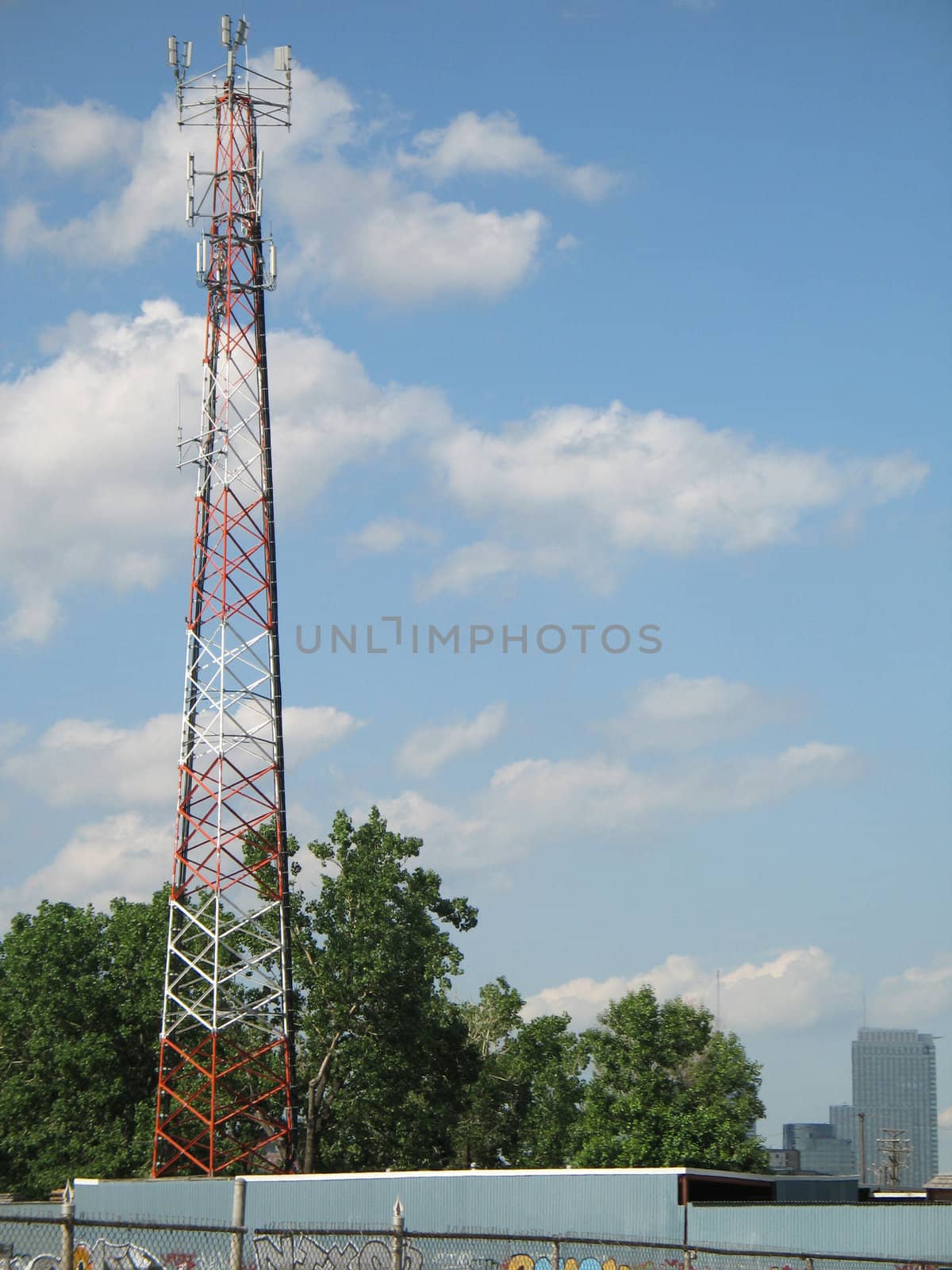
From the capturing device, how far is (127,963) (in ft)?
182

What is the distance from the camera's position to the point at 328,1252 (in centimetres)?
1658

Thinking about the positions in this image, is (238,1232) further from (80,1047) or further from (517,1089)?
(517,1089)

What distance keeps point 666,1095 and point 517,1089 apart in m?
12.6

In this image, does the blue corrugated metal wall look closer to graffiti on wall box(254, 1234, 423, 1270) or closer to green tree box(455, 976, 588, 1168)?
graffiti on wall box(254, 1234, 423, 1270)

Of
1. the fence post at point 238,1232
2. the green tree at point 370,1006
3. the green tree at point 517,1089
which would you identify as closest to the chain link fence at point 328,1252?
the fence post at point 238,1232

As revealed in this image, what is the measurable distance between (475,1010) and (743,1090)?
18360 millimetres

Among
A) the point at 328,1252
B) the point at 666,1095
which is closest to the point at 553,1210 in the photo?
the point at 328,1252

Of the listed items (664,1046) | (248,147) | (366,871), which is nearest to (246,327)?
(248,147)

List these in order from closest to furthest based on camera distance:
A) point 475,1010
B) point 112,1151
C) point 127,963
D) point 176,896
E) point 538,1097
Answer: point 176,896
point 112,1151
point 127,963
point 538,1097
point 475,1010

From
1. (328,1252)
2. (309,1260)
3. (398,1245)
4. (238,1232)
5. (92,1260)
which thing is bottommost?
(309,1260)

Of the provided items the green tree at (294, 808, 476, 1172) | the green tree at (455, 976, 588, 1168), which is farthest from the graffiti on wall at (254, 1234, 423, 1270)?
A: the green tree at (455, 976, 588, 1168)

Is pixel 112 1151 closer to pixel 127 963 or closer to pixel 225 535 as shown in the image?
pixel 127 963

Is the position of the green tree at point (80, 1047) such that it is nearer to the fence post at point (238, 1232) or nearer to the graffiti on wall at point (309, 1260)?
the graffiti on wall at point (309, 1260)

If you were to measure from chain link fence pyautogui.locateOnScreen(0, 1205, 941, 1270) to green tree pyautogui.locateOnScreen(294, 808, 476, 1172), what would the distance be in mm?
20275
